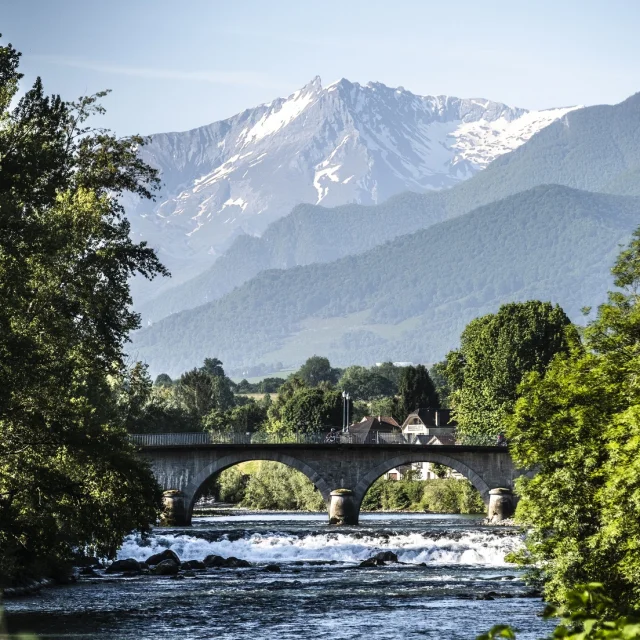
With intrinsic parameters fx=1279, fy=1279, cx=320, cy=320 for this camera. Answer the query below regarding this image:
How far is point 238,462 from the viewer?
93375mm

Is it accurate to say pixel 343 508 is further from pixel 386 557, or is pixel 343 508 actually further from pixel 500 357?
pixel 500 357

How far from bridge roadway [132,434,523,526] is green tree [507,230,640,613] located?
5201 cm

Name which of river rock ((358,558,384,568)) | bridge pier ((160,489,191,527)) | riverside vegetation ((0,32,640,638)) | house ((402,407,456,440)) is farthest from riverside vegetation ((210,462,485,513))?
riverside vegetation ((0,32,640,638))

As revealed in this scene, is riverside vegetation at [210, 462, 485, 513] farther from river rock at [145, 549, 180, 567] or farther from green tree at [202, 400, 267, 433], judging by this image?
river rock at [145, 549, 180, 567]

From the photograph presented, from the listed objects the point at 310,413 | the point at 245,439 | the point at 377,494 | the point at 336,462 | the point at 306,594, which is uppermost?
the point at 310,413

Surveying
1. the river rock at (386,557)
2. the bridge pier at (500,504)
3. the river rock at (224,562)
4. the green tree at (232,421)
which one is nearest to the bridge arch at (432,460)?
the bridge pier at (500,504)

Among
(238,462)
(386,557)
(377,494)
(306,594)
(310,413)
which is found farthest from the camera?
(310,413)

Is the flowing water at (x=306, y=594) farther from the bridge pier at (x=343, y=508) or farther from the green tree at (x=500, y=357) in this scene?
the green tree at (x=500, y=357)

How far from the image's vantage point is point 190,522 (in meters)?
91.8

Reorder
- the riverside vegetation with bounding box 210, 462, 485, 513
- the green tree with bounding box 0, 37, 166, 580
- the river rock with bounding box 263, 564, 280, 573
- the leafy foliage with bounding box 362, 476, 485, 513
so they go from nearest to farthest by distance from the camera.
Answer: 1. the green tree with bounding box 0, 37, 166, 580
2. the river rock with bounding box 263, 564, 280, 573
3. the leafy foliage with bounding box 362, 476, 485, 513
4. the riverside vegetation with bounding box 210, 462, 485, 513

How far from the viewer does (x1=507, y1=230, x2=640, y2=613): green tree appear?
3278cm

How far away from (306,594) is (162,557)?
55.4 feet

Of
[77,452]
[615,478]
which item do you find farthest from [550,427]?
[77,452]

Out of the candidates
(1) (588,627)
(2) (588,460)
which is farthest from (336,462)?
(1) (588,627)
